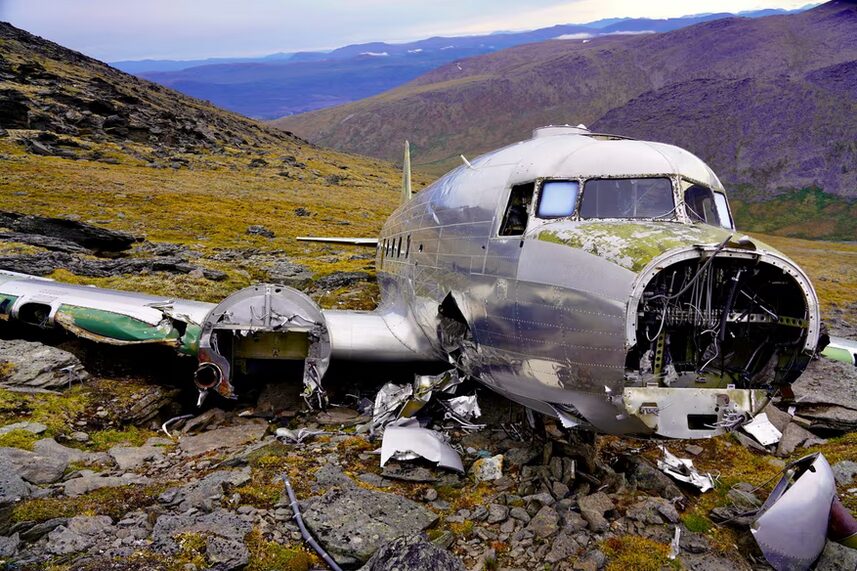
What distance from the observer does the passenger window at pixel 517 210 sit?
710 centimetres

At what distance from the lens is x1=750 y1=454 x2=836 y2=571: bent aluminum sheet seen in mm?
5773

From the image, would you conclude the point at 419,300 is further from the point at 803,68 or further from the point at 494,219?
the point at 803,68

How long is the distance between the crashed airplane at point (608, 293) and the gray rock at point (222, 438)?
0.83m

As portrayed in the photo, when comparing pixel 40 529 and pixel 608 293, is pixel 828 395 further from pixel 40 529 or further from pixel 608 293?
pixel 40 529

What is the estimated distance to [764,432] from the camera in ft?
31.0

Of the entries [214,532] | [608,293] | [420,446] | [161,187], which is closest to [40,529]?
[214,532]

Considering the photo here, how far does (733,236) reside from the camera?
5.60 metres

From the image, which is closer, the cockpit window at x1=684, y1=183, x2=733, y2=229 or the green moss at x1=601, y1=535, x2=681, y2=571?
the green moss at x1=601, y1=535, x2=681, y2=571

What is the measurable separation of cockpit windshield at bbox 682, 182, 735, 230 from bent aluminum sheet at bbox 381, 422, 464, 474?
435 centimetres

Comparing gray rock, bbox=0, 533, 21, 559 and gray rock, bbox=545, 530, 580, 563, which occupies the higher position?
gray rock, bbox=545, 530, 580, 563

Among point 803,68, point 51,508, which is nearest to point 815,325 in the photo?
point 51,508

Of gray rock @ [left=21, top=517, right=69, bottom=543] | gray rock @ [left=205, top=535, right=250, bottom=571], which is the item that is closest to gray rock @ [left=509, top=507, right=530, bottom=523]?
gray rock @ [left=205, top=535, right=250, bottom=571]

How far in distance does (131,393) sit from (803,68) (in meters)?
207

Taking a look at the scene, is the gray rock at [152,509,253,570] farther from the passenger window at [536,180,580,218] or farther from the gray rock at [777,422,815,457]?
the gray rock at [777,422,815,457]
